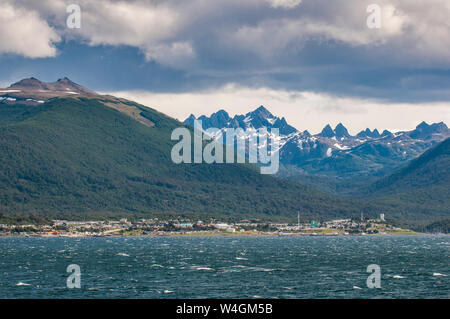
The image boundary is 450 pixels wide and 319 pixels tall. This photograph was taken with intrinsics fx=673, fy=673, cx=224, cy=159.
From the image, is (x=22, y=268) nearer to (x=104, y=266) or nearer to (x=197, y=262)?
(x=104, y=266)

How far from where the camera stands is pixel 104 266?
172000 mm

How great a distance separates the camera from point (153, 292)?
121 meters

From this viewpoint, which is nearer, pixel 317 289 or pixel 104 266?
pixel 317 289

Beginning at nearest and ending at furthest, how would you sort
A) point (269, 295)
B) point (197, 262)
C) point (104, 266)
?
point (269, 295) < point (104, 266) < point (197, 262)

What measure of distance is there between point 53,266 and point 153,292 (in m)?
59.6

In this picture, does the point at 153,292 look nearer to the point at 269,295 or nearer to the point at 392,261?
the point at 269,295

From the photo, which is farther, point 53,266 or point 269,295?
point 53,266

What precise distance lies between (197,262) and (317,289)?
65.9 m

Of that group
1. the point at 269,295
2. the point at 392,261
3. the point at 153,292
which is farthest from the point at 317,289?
the point at 392,261
